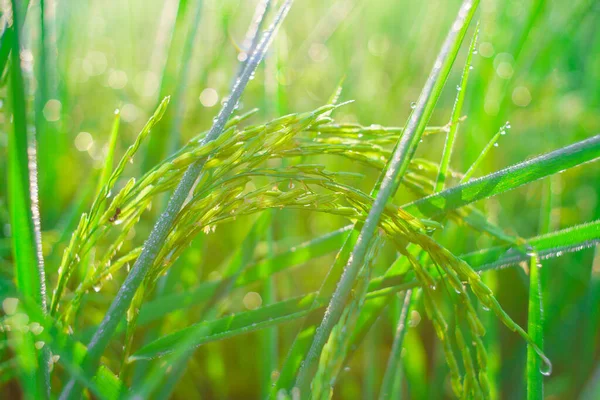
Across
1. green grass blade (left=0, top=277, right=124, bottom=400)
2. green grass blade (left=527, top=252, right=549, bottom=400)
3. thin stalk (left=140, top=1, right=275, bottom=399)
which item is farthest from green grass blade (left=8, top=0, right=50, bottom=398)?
green grass blade (left=527, top=252, right=549, bottom=400)

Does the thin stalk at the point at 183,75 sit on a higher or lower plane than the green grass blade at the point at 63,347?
higher

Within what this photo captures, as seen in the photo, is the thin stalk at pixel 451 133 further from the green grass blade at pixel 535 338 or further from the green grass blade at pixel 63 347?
the green grass blade at pixel 63 347

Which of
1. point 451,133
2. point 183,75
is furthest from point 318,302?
point 183,75

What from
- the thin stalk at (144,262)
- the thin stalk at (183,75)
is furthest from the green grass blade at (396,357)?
the thin stalk at (183,75)

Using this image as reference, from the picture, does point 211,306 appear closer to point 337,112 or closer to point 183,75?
point 183,75

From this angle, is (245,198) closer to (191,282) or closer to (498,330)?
(191,282)

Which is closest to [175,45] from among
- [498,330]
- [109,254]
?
[109,254]
